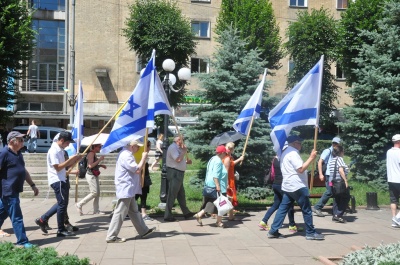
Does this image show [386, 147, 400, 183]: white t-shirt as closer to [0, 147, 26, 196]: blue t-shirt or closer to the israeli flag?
the israeli flag

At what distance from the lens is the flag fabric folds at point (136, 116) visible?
370 inches

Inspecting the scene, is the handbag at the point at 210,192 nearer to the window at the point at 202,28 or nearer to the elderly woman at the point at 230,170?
the elderly woman at the point at 230,170

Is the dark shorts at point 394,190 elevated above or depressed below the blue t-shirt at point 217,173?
below

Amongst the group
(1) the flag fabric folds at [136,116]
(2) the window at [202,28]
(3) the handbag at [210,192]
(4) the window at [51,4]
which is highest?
(4) the window at [51,4]

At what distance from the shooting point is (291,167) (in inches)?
365

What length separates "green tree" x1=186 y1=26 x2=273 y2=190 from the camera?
15.9m

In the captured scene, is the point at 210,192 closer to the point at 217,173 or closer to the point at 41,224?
the point at 217,173

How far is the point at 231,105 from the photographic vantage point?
53.3 feet

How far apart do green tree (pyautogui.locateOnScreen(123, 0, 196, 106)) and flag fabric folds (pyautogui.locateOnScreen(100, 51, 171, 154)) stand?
2197 centimetres

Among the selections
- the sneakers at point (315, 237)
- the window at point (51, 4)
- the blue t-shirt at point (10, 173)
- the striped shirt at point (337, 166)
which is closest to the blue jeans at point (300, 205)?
the sneakers at point (315, 237)

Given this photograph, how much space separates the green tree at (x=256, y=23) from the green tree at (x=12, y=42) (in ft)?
51.2

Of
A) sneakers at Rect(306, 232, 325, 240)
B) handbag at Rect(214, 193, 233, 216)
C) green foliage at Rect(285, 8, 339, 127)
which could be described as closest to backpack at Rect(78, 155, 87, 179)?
handbag at Rect(214, 193, 233, 216)

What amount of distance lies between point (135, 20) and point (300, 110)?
977 inches

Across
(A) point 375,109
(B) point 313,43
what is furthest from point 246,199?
(B) point 313,43
